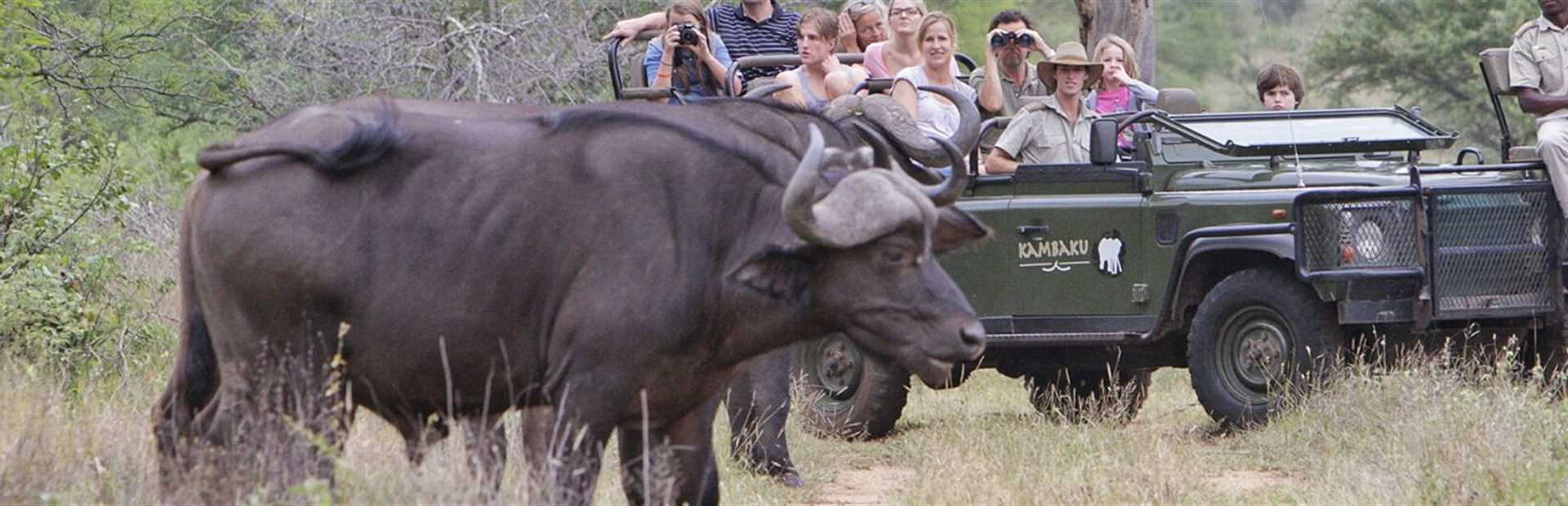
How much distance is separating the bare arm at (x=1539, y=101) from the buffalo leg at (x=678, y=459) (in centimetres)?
554

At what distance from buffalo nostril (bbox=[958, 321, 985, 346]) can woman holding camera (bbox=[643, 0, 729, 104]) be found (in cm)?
390

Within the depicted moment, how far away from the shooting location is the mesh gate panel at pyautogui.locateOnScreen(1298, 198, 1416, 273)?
9938 mm

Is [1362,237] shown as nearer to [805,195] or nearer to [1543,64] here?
[1543,64]

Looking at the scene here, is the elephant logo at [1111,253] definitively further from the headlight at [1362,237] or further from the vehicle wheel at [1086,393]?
the headlight at [1362,237]

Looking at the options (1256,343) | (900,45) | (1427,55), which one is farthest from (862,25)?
(1427,55)

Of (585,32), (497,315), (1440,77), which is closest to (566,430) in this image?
(497,315)

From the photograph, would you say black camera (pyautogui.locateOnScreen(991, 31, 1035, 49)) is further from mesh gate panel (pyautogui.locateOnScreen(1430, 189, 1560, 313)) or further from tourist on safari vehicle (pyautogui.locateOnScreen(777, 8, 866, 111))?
mesh gate panel (pyautogui.locateOnScreen(1430, 189, 1560, 313))

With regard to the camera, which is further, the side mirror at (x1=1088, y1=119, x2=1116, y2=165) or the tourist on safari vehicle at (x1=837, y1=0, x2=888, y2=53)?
the tourist on safari vehicle at (x1=837, y1=0, x2=888, y2=53)

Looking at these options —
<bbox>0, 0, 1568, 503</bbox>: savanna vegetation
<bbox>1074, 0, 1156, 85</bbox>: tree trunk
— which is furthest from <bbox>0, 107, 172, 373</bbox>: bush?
<bbox>1074, 0, 1156, 85</bbox>: tree trunk

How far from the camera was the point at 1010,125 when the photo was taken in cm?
1114

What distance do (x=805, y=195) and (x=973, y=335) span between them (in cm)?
63

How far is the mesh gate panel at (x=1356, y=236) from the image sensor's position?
994cm

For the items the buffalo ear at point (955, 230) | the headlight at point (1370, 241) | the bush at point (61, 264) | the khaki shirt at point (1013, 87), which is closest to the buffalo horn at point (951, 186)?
the buffalo ear at point (955, 230)

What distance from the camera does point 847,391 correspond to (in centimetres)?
1156
